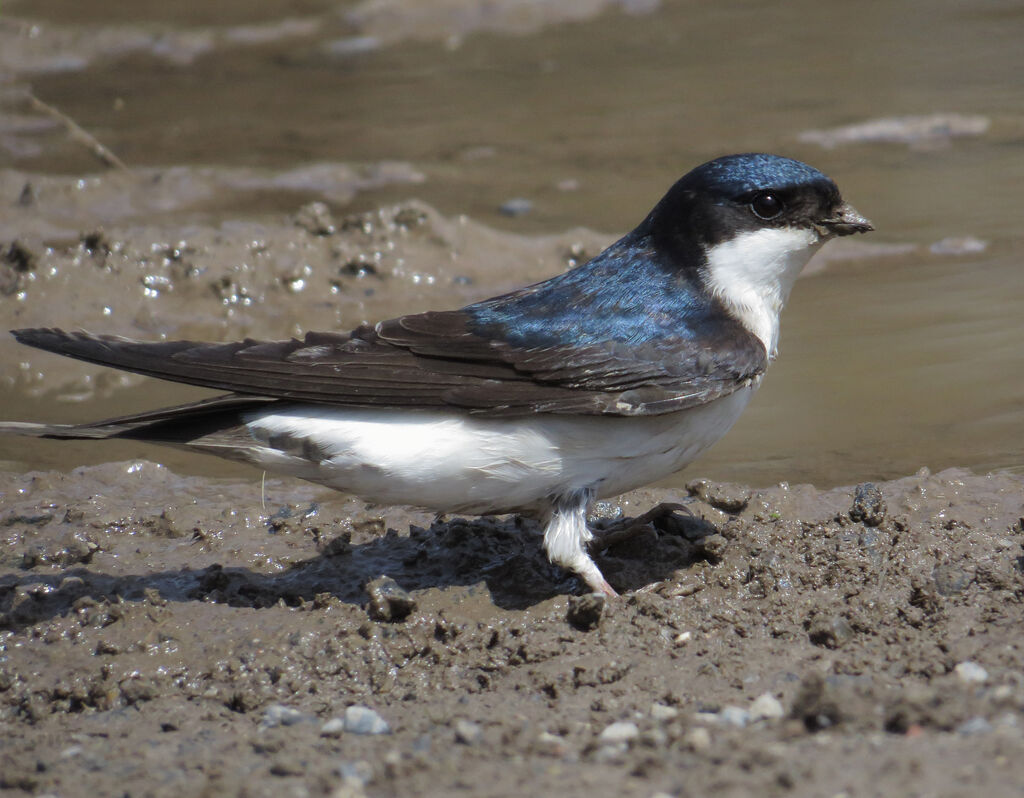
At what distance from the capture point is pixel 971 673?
10.3ft

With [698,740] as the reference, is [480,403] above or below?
above

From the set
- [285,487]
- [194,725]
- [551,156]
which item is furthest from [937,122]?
[194,725]

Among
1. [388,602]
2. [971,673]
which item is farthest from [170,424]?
[971,673]

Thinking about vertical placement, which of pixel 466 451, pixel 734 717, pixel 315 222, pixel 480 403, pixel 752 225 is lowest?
pixel 734 717

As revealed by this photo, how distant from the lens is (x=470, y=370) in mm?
4047

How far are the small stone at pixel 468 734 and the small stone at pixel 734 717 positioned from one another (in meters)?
0.56

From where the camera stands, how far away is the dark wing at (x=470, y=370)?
3900 millimetres

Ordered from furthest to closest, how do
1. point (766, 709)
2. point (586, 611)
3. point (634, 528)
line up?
1. point (634, 528)
2. point (586, 611)
3. point (766, 709)

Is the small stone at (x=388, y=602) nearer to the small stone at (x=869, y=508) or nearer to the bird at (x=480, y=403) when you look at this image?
the bird at (x=480, y=403)

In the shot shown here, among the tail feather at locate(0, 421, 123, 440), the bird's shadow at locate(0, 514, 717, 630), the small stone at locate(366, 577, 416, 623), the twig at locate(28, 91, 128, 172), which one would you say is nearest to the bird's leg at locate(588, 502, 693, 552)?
the bird's shadow at locate(0, 514, 717, 630)

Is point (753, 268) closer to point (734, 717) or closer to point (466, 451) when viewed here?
point (466, 451)

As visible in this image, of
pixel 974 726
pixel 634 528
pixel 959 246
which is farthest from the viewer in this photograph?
pixel 959 246

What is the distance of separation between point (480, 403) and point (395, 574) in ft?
2.39

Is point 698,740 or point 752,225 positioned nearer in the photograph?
point 698,740
